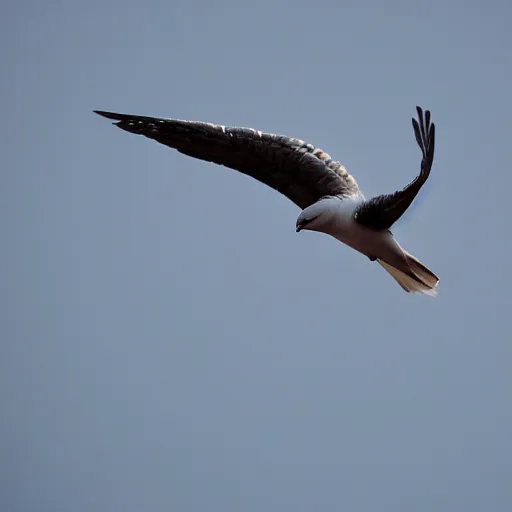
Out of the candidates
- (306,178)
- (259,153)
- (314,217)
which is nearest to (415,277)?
(314,217)

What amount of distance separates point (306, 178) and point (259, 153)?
749 mm

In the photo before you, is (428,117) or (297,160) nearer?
(428,117)

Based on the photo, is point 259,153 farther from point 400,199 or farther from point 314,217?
point 400,199

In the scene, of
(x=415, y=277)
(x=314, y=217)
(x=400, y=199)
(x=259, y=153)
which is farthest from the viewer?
(x=415, y=277)

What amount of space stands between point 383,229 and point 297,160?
5.04ft

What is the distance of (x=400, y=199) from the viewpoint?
1445 centimetres

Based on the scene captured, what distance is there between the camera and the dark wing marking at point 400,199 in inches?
530

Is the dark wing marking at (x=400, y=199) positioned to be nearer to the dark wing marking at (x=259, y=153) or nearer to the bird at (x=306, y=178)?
the bird at (x=306, y=178)

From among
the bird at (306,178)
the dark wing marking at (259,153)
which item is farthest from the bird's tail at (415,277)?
the dark wing marking at (259,153)

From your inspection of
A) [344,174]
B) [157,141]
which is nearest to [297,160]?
[344,174]

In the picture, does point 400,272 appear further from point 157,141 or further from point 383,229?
point 157,141

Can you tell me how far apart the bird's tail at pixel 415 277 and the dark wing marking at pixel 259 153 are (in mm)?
1184

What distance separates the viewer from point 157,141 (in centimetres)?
1600

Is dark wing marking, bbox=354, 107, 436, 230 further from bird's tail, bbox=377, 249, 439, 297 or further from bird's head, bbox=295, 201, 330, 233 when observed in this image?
bird's tail, bbox=377, 249, 439, 297
